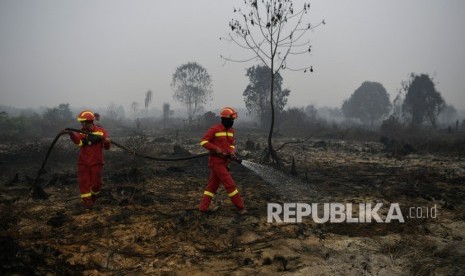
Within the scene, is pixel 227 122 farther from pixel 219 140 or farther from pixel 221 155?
pixel 221 155

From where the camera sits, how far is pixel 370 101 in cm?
5050

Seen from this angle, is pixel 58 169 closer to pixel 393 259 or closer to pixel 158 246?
pixel 158 246

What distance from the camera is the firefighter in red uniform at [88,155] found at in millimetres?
5492

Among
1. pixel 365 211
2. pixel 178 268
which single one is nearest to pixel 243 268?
pixel 178 268

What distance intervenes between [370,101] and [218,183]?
166 feet

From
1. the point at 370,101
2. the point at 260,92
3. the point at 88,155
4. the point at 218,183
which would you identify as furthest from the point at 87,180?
the point at 370,101

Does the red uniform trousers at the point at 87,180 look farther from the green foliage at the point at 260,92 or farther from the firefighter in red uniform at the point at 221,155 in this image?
the green foliage at the point at 260,92

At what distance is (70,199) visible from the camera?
20.7ft

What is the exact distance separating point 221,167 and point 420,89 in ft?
117

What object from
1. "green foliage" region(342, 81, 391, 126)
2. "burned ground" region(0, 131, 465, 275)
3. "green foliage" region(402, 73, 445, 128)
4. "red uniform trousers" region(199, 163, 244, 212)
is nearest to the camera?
"burned ground" region(0, 131, 465, 275)

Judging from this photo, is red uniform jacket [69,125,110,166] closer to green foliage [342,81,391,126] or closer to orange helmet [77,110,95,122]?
orange helmet [77,110,95,122]

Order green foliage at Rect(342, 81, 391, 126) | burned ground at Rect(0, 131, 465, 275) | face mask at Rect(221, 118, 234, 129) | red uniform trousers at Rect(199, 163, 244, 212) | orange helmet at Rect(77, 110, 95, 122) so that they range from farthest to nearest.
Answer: green foliage at Rect(342, 81, 391, 126)
orange helmet at Rect(77, 110, 95, 122)
face mask at Rect(221, 118, 234, 129)
red uniform trousers at Rect(199, 163, 244, 212)
burned ground at Rect(0, 131, 465, 275)

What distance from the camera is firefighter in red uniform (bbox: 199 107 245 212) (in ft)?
16.9

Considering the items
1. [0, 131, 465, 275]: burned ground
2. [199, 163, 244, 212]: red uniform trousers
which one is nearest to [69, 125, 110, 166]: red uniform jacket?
[0, 131, 465, 275]: burned ground
